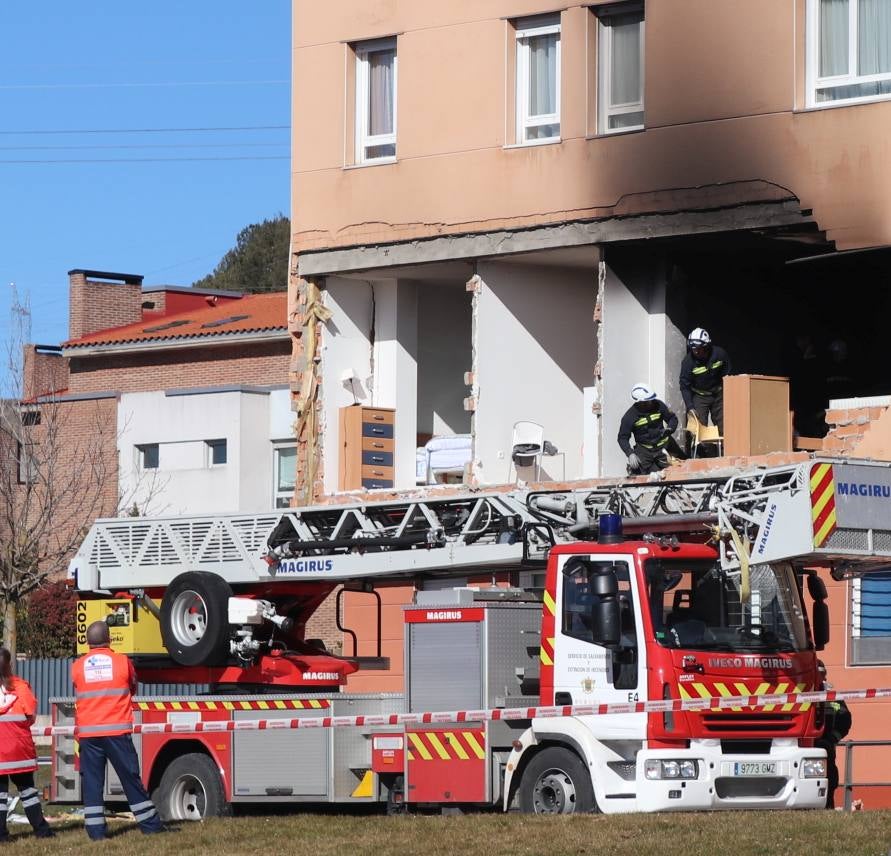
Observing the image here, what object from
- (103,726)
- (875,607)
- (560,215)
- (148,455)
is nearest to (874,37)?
(560,215)

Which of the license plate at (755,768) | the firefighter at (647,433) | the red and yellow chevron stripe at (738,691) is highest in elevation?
the firefighter at (647,433)

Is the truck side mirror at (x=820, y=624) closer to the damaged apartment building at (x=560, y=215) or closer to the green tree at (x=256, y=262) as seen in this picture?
the damaged apartment building at (x=560, y=215)

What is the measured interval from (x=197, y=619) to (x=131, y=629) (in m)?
0.85

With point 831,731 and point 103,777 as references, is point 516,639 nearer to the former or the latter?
point 831,731

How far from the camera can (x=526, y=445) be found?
2372 cm

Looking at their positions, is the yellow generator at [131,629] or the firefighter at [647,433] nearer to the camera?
the yellow generator at [131,629]

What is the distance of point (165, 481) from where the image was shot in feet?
147

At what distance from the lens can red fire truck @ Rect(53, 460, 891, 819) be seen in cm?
1439

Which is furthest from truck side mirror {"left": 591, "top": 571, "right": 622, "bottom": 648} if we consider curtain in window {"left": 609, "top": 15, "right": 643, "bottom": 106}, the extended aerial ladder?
curtain in window {"left": 609, "top": 15, "right": 643, "bottom": 106}

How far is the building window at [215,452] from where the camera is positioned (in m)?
44.5

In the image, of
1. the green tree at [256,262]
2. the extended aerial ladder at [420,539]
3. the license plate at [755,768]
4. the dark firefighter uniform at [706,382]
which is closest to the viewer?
the extended aerial ladder at [420,539]

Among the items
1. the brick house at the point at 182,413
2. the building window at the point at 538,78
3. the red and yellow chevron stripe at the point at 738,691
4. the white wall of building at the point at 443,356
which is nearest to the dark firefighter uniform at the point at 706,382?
the building window at the point at 538,78

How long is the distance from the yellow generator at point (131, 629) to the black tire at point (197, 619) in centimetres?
34

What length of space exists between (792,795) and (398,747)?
10.8 feet
